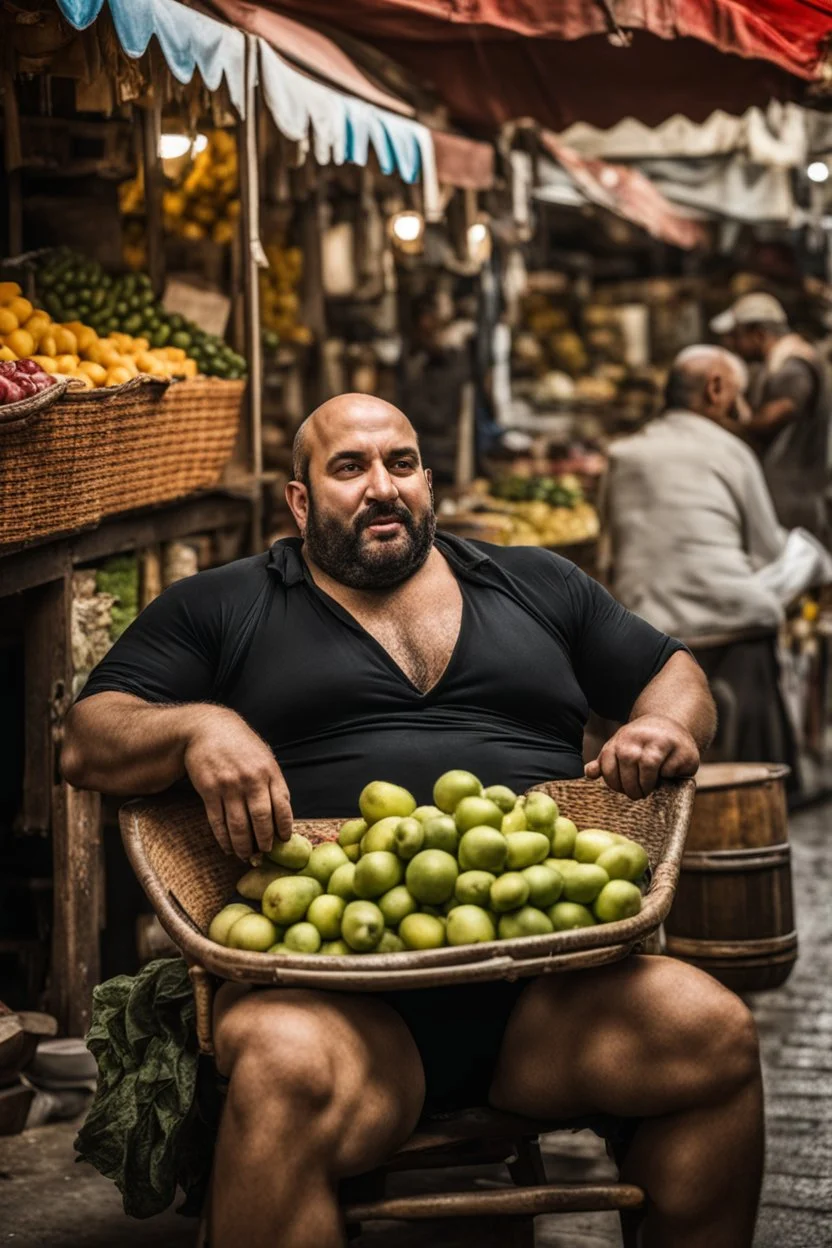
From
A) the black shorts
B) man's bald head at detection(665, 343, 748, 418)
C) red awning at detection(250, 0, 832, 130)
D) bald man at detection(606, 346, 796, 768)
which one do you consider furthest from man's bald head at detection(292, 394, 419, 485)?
man's bald head at detection(665, 343, 748, 418)

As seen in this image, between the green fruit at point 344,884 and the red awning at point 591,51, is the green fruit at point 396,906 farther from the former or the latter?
the red awning at point 591,51

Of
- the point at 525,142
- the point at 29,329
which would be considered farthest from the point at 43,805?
the point at 525,142

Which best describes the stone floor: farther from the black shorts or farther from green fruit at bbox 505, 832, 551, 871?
green fruit at bbox 505, 832, 551, 871

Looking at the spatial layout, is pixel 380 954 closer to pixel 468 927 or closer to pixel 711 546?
pixel 468 927

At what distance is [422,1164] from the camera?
3.22 meters

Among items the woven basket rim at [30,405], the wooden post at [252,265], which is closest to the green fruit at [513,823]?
the woven basket rim at [30,405]

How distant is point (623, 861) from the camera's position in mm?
3158

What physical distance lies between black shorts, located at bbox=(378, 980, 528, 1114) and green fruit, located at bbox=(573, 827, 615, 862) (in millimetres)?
263

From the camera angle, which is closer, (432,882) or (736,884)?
(432,882)

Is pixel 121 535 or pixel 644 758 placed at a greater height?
pixel 121 535

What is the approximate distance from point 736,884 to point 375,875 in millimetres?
2076

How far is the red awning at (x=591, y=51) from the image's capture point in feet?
19.0

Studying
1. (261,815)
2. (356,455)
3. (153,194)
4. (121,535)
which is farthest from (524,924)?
(153,194)

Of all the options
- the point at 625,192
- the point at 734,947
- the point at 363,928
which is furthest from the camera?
the point at 625,192
